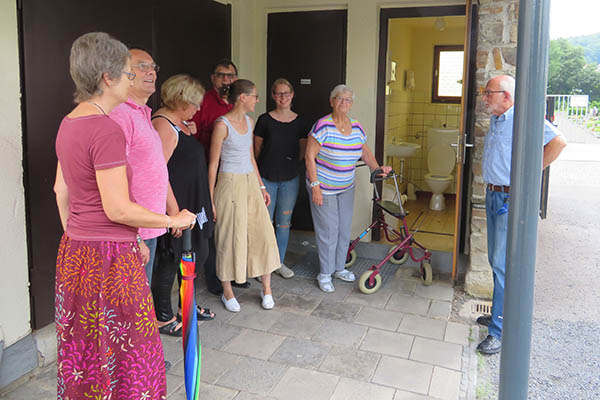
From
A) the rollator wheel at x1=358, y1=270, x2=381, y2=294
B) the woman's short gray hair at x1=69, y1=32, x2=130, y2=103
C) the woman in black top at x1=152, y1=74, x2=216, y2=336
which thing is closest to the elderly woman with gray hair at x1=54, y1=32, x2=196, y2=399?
the woman's short gray hair at x1=69, y1=32, x2=130, y2=103

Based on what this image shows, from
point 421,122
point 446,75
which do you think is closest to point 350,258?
point 421,122

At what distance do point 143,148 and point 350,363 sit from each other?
5.40ft

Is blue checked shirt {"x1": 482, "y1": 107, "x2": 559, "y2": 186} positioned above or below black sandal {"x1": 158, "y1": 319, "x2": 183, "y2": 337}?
above

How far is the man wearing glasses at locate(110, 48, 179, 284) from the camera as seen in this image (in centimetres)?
234

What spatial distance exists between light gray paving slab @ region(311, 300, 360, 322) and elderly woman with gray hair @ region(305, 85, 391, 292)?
10.5 inches

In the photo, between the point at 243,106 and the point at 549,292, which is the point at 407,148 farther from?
the point at 243,106

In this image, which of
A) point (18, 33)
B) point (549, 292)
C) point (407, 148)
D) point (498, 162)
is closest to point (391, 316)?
point (498, 162)

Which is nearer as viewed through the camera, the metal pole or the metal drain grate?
the metal pole

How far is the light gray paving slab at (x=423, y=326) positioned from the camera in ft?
A: 11.5

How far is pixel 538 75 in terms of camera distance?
5.87 ft

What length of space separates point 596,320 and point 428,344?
4.64 feet

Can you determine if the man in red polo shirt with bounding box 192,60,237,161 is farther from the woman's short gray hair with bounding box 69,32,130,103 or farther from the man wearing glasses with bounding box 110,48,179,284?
the woman's short gray hair with bounding box 69,32,130,103

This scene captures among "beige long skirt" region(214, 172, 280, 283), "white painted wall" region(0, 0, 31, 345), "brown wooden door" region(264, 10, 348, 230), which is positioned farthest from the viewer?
"brown wooden door" region(264, 10, 348, 230)

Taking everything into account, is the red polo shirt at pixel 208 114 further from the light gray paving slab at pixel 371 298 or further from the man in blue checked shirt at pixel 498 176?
the man in blue checked shirt at pixel 498 176
